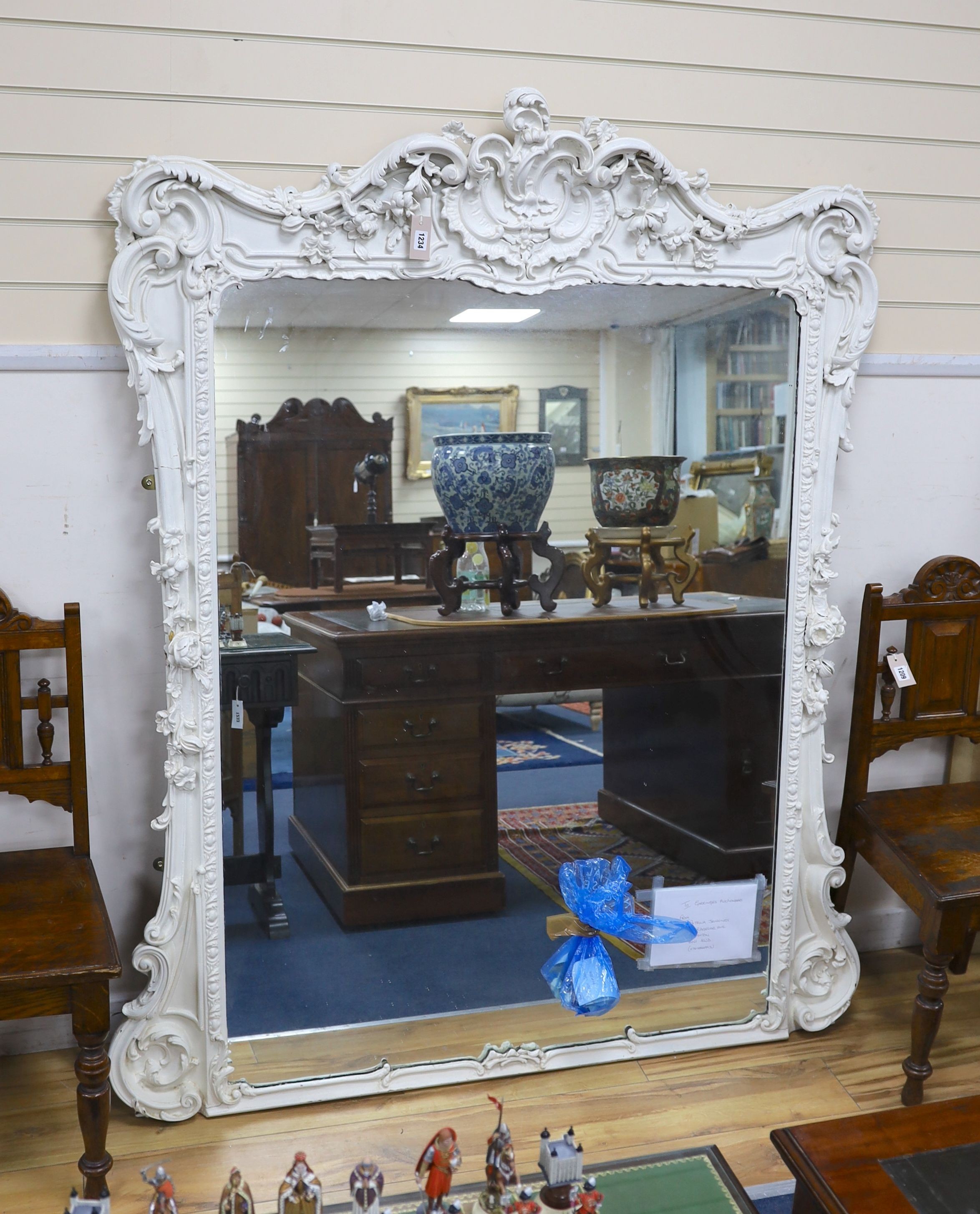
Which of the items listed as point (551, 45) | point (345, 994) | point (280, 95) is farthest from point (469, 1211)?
point (551, 45)

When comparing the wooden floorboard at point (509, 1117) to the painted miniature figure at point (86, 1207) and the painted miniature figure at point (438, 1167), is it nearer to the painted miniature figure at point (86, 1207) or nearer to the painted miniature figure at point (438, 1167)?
the painted miniature figure at point (438, 1167)

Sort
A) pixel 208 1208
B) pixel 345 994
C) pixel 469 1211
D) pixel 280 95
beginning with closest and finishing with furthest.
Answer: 1. pixel 469 1211
2. pixel 208 1208
3. pixel 280 95
4. pixel 345 994

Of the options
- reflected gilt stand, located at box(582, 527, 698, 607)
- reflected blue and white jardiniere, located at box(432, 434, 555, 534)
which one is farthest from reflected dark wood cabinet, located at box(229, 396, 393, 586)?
reflected gilt stand, located at box(582, 527, 698, 607)

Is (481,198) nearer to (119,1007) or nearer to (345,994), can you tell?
(345,994)


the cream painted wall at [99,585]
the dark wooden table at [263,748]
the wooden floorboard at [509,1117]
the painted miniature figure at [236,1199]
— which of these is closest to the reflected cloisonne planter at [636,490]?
the dark wooden table at [263,748]

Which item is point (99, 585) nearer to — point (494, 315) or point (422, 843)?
point (422, 843)

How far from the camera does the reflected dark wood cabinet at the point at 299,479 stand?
2.12 metres

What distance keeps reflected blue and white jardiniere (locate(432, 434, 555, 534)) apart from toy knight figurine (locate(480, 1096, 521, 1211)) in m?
1.19

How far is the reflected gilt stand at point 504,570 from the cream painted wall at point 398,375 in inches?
2.0

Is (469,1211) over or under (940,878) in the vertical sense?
under

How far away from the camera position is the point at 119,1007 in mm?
2342

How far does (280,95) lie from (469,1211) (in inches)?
77.2

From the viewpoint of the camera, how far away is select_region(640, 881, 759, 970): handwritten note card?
7.88ft

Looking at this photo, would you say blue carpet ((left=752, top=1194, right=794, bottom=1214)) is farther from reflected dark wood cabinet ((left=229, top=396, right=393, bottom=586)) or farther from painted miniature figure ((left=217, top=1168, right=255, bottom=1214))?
reflected dark wood cabinet ((left=229, top=396, right=393, bottom=586))
